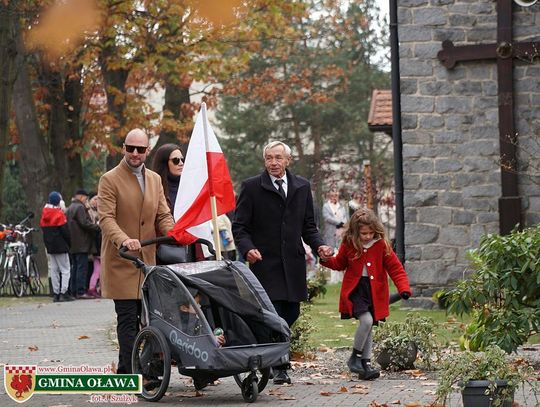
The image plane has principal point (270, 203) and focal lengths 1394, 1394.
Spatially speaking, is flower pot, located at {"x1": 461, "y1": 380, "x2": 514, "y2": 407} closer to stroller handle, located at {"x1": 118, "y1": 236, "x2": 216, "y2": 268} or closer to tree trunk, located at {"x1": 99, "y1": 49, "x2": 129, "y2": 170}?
stroller handle, located at {"x1": 118, "y1": 236, "x2": 216, "y2": 268}

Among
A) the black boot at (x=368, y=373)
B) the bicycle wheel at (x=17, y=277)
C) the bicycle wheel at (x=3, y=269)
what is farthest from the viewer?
the bicycle wheel at (x=3, y=269)

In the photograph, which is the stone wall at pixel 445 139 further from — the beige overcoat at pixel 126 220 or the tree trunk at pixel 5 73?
the beige overcoat at pixel 126 220

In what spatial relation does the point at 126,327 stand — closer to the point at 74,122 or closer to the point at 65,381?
the point at 65,381

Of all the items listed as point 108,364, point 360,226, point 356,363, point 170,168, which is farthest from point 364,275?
point 108,364

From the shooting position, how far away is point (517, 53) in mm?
18297

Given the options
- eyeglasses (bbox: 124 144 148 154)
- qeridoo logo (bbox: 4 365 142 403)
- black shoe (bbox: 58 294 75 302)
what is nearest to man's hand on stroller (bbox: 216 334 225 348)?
qeridoo logo (bbox: 4 365 142 403)

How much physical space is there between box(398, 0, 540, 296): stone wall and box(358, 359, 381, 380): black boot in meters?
7.63

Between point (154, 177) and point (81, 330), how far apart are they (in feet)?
23.0

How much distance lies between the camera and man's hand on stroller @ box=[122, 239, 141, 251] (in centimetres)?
988

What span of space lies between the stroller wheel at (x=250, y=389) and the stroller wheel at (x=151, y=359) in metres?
Answer: 0.56

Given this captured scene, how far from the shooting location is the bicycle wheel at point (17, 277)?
26219 millimetres

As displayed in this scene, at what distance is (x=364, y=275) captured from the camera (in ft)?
37.4

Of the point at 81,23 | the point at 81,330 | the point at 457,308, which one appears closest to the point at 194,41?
the point at 81,23

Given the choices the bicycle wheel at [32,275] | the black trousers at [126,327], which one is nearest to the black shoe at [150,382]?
the black trousers at [126,327]
